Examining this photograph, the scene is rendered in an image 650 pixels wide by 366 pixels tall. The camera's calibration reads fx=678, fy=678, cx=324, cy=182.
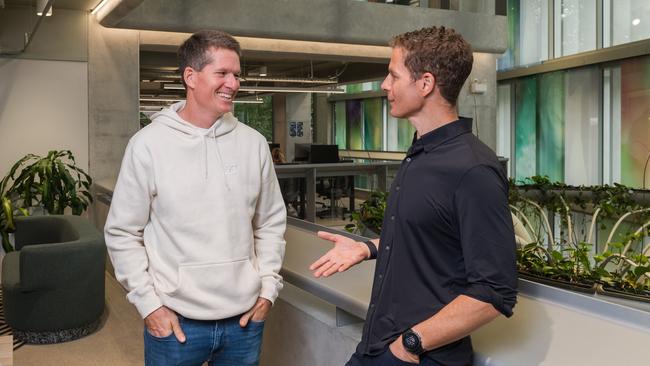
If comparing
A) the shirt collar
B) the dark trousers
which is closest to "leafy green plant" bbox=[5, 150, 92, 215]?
the dark trousers

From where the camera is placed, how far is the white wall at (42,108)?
7891mm

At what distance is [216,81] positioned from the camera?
195cm

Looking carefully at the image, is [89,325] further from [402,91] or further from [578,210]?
[578,210]

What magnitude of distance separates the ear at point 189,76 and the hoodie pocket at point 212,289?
53 cm

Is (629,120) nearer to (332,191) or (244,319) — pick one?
(332,191)

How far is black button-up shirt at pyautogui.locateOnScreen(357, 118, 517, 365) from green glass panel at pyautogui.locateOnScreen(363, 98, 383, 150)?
20.8 m

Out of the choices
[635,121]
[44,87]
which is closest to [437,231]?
[44,87]

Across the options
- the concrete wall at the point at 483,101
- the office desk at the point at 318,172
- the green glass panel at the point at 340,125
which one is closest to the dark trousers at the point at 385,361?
the office desk at the point at 318,172

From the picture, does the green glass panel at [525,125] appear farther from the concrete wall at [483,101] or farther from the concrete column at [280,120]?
the concrete column at [280,120]

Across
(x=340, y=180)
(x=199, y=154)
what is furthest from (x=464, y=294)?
(x=340, y=180)

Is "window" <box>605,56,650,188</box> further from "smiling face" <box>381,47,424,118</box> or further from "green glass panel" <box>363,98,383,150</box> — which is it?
"smiling face" <box>381,47,424,118</box>

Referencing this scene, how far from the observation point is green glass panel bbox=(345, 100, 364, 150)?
23172 millimetres

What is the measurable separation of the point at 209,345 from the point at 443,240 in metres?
0.90

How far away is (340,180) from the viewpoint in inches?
511
